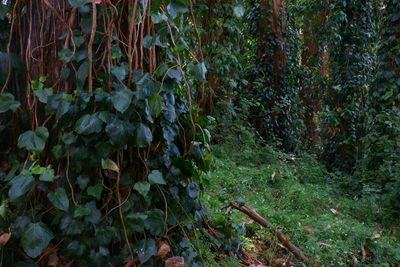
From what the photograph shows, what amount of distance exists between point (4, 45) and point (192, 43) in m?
2.77

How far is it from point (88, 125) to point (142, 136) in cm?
21

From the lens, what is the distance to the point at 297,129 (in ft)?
28.8

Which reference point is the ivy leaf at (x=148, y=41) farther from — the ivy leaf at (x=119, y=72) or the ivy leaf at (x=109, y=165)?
the ivy leaf at (x=109, y=165)

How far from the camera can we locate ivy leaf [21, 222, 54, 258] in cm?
179

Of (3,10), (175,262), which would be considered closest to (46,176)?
(175,262)

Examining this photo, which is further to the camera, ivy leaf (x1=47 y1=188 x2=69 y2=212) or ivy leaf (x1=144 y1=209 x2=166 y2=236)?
ivy leaf (x1=144 y1=209 x2=166 y2=236)

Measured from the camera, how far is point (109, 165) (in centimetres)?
188

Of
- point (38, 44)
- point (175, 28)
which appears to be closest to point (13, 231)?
point (38, 44)

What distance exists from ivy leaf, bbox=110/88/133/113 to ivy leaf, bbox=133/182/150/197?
333 millimetres

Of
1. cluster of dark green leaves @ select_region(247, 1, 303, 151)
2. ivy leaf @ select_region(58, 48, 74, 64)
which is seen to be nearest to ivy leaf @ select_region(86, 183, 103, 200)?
ivy leaf @ select_region(58, 48, 74, 64)

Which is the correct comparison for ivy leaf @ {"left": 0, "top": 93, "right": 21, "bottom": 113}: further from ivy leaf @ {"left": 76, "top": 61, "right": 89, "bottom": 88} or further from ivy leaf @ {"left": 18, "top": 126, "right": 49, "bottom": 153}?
ivy leaf @ {"left": 76, "top": 61, "right": 89, "bottom": 88}

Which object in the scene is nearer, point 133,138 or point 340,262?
point 133,138

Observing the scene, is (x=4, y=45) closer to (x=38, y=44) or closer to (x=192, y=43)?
(x=38, y=44)

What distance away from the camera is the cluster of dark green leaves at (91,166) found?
184 cm
